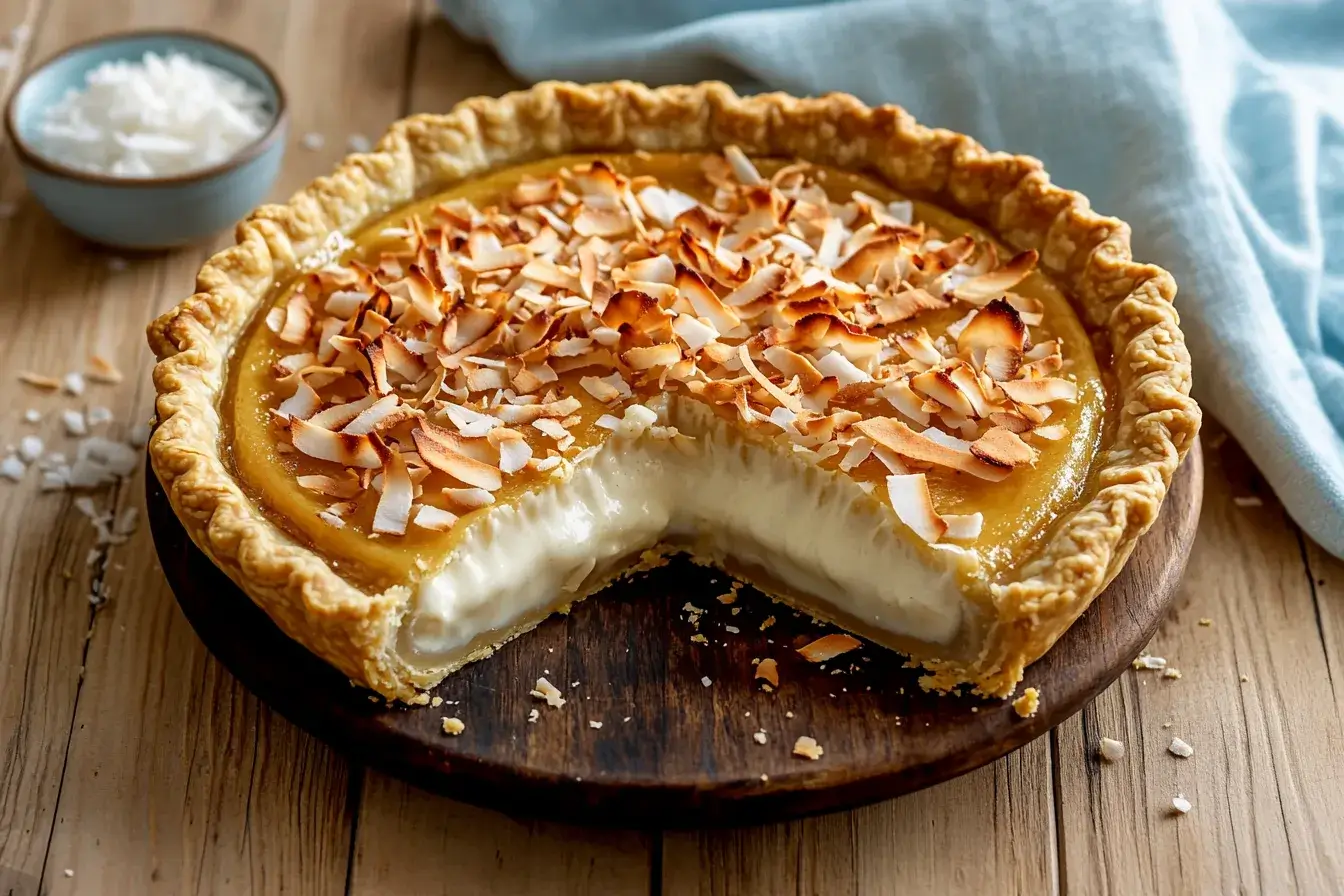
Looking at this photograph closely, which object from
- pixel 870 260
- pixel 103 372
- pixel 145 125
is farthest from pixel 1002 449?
pixel 145 125

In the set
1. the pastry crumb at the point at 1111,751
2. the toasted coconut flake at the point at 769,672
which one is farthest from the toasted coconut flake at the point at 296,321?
the pastry crumb at the point at 1111,751

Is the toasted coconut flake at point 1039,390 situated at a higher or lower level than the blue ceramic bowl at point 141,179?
lower

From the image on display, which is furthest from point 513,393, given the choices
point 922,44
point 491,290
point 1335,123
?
point 1335,123

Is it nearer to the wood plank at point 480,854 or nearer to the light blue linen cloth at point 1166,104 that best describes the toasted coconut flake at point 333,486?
the wood plank at point 480,854

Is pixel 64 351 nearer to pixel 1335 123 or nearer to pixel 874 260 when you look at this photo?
pixel 874 260

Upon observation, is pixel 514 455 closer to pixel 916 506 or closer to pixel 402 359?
pixel 402 359
